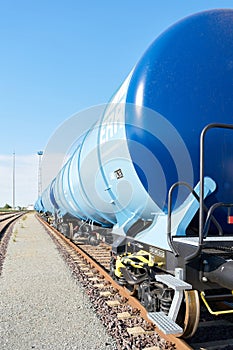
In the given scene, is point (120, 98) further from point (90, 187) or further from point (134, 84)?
point (90, 187)

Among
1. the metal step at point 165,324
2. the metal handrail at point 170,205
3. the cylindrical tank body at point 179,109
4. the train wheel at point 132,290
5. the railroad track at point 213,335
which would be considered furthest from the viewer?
the train wheel at point 132,290

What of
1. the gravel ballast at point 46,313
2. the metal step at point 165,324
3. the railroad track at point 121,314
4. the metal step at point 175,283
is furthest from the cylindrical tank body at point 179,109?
the gravel ballast at point 46,313

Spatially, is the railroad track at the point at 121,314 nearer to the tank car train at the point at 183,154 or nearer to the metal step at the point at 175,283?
the tank car train at the point at 183,154

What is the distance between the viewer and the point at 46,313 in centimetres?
511

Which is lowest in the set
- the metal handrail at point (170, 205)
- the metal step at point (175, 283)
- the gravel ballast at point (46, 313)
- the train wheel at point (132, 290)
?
the gravel ballast at point (46, 313)

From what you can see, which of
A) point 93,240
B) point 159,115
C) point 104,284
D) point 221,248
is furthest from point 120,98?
point 93,240

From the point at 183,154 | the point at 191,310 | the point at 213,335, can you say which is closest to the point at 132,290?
the point at 213,335

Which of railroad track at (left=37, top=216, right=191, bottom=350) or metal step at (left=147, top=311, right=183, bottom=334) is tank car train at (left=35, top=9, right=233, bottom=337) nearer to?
metal step at (left=147, top=311, right=183, bottom=334)

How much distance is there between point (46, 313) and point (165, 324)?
2.14 m

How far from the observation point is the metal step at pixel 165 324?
342 cm

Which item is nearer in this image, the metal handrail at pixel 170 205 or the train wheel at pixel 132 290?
the metal handrail at pixel 170 205

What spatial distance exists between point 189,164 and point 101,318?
237 centimetres

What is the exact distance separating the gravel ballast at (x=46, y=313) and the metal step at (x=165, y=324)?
609 millimetres

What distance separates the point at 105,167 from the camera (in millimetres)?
5887
